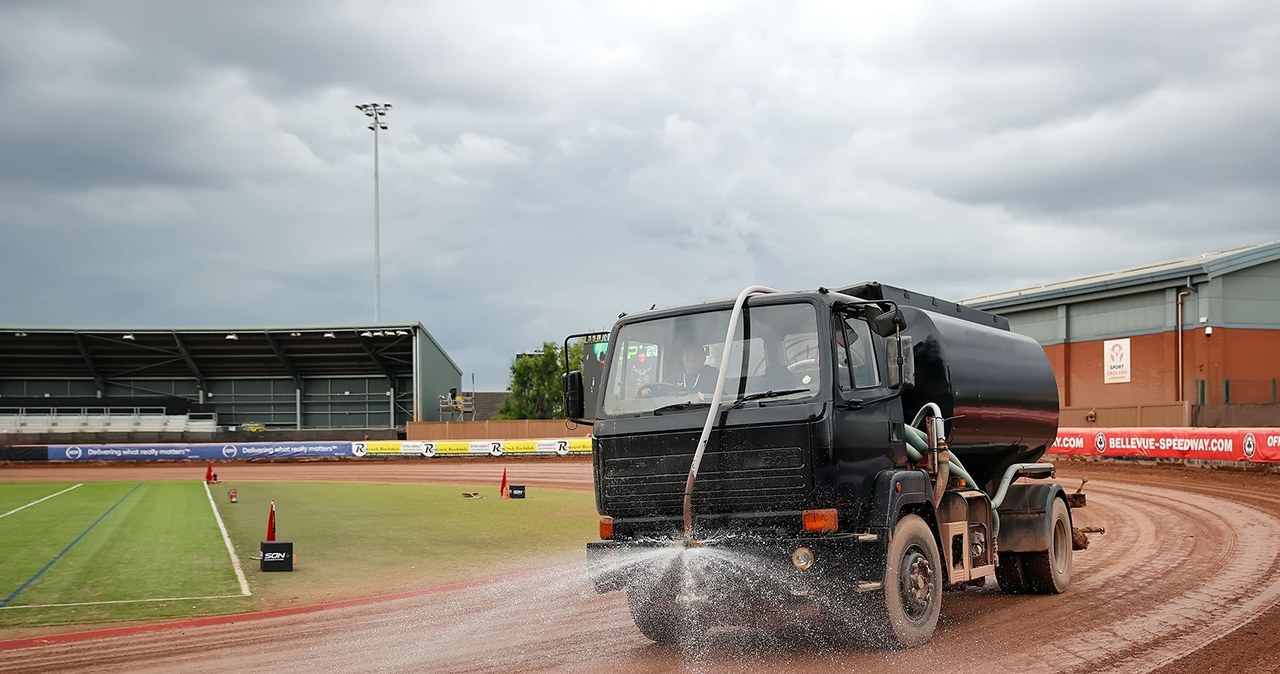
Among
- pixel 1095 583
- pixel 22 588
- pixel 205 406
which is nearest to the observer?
pixel 1095 583

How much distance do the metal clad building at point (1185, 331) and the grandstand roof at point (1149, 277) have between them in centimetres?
4

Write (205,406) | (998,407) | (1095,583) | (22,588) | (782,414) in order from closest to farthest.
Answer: (782,414) → (998,407) → (1095,583) → (22,588) → (205,406)

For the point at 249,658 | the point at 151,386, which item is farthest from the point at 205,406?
the point at 249,658

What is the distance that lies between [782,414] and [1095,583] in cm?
660

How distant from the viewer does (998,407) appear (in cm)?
1135

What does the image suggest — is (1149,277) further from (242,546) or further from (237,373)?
(237,373)

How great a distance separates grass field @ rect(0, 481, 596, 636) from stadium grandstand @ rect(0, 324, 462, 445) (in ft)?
151

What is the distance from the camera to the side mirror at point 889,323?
8773mm

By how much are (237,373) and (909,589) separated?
8530cm

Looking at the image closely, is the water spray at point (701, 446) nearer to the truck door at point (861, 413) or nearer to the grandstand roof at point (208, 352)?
the truck door at point (861, 413)

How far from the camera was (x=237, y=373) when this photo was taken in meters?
86.8

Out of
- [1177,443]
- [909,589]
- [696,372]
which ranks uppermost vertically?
[696,372]

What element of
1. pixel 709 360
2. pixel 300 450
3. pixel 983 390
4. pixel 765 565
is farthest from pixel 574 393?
pixel 300 450

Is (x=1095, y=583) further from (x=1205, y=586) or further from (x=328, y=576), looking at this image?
(x=328, y=576)
